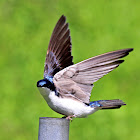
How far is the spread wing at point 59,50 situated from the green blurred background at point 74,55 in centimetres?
175

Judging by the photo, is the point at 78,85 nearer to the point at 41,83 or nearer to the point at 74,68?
the point at 74,68

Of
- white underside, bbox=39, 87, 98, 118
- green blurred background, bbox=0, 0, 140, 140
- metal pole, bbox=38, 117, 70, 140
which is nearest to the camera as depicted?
metal pole, bbox=38, 117, 70, 140

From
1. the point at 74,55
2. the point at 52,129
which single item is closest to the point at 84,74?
the point at 52,129

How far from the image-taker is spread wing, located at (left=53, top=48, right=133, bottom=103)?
2395 mm

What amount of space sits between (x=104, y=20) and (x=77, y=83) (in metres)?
3.15

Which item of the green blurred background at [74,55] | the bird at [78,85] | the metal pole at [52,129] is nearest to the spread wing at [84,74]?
the bird at [78,85]

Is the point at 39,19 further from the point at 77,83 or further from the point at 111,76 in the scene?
the point at 77,83

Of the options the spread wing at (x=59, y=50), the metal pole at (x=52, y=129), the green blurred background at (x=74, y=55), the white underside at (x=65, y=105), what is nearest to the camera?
the metal pole at (x=52, y=129)

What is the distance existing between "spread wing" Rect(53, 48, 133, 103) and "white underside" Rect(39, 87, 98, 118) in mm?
38

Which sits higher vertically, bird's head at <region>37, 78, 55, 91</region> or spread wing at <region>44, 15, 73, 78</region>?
spread wing at <region>44, 15, 73, 78</region>

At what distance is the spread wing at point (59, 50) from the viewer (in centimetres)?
279

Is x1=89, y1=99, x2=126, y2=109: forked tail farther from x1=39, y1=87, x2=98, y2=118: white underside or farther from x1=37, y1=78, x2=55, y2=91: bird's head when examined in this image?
x1=37, y1=78, x2=55, y2=91: bird's head

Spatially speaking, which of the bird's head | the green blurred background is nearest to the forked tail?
the bird's head

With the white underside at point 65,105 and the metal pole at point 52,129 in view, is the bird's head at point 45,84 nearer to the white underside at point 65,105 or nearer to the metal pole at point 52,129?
the white underside at point 65,105
